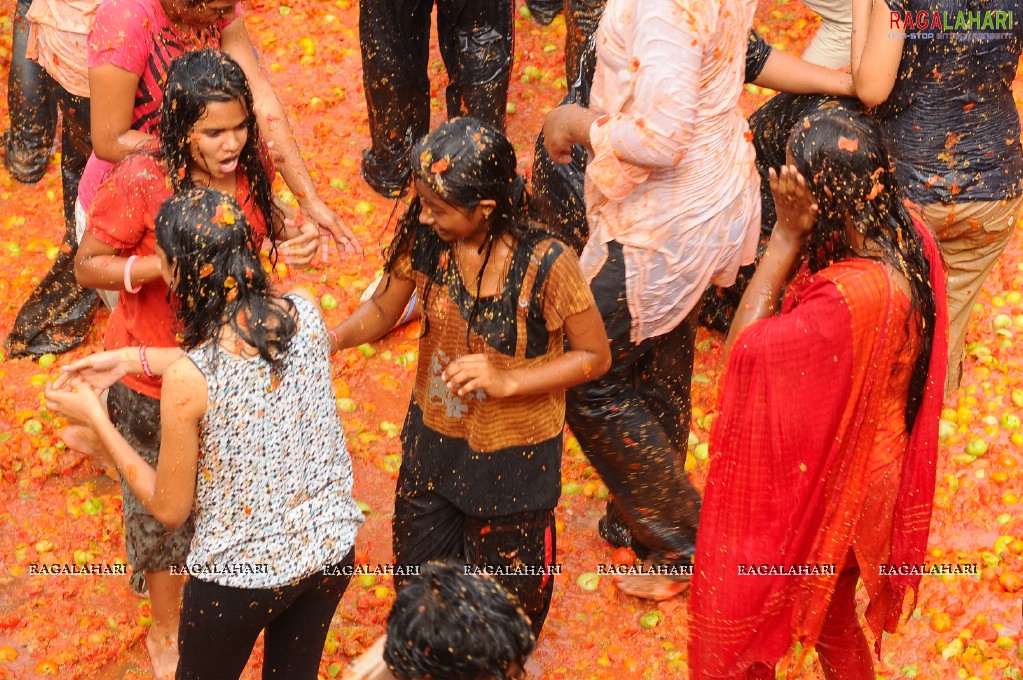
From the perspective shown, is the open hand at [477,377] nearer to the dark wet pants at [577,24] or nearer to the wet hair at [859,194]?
the wet hair at [859,194]

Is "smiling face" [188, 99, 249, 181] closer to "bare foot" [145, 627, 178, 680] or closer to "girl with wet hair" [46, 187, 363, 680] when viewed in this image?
"girl with wet hair" [46, 187, 363, 680]

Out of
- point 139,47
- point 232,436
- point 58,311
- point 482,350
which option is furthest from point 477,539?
point 58,311

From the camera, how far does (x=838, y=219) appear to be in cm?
281

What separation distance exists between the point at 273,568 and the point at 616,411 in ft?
4.50

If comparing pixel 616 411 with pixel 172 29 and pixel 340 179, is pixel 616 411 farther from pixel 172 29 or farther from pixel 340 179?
pixel 340 179

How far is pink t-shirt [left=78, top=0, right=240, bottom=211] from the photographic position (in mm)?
3438

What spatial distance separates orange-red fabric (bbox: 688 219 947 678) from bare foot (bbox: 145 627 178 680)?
1.74m

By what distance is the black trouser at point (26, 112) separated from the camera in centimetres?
602

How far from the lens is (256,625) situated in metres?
2.85

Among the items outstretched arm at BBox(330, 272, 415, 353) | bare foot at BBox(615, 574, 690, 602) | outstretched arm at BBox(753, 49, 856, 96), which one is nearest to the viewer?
outstretched arm at BBox(330, 272, 415, 353)

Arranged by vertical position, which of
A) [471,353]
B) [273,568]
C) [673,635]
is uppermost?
[471,353]

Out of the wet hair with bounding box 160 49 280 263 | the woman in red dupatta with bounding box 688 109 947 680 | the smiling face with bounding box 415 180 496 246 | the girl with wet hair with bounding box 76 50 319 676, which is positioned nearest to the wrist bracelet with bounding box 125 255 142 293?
the girl with wet hair with bounding box 76 50 319 676

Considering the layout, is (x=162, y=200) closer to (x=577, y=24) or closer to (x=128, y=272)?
(x=128, y=272)

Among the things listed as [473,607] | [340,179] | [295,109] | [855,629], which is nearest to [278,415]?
[473,607]
